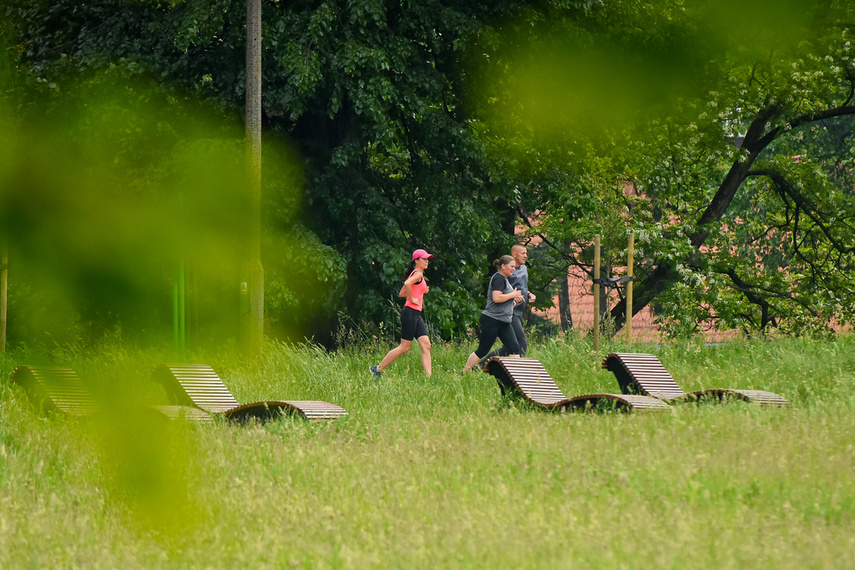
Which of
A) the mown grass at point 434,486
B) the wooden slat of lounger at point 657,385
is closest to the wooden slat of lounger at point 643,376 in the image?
the wooden slat of lounger at point 657,385

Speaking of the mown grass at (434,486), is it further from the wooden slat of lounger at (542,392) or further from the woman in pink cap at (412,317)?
the woman in pink cap at (412,317)

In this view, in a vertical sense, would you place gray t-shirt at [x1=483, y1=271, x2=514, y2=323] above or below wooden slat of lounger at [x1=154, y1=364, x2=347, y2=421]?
above

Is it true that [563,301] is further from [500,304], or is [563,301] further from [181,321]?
[181,321]

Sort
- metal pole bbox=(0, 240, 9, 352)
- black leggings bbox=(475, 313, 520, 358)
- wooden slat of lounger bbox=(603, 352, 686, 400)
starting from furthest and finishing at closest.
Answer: black leggings bbox=(475, 313, 520, 358)
wooden slat of lounger bbox=(603, 352, 686, 400)
metal pole bbox=(0, 240, 9, 352)

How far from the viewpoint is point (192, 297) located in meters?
0.79

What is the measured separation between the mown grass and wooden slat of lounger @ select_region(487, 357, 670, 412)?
254 mm

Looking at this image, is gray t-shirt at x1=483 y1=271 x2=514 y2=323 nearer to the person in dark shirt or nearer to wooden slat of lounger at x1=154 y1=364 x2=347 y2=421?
the person in dark shirt

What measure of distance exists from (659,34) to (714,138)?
842 inches

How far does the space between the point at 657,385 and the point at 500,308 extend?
101 inches

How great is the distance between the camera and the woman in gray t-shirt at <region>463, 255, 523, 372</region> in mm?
11727

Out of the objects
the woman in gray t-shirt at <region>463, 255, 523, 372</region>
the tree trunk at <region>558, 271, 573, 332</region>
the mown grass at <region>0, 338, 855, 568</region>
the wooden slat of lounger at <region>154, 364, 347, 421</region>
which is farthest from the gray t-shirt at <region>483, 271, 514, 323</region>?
the tree trunk at <region>558, 271, 573, 332</region>

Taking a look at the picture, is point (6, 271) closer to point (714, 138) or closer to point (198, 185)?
point (198, 185)

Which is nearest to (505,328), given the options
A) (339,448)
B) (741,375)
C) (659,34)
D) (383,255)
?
(741,375)

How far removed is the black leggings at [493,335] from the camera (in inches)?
466
